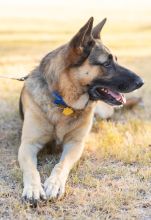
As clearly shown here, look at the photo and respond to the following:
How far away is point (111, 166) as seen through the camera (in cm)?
479

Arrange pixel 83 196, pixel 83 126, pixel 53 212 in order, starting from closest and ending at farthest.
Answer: pixel 53 212 → pixel 83 196 → pixel 83 126

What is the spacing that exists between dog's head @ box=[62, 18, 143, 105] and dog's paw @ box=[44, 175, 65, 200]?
3.23ft

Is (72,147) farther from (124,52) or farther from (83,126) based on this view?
(124,52)

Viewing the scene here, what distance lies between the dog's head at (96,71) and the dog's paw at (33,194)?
1.17 meters

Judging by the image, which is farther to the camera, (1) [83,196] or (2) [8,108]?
(2) [8,108]

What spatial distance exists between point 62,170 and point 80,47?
112cm

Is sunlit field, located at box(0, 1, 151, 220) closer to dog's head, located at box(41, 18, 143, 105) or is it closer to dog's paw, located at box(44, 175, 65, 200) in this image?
dog's paw, located at box(44, 175, 65, 200)

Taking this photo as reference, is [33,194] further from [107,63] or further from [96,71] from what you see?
[107,63]

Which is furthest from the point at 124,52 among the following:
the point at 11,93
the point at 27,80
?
the point at 27,80

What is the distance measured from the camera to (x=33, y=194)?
3830 mm

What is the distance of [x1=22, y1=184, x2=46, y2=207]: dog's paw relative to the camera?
12.4 feet

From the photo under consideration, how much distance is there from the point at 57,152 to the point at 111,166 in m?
0.65

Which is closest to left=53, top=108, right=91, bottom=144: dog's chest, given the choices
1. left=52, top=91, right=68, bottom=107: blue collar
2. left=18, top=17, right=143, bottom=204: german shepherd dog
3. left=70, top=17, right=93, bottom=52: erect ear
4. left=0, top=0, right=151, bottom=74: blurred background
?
left=18, top=17, right=143, bottom=204: german shepherd dog

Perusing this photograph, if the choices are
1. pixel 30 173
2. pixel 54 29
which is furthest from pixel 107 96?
pixel 54 29
